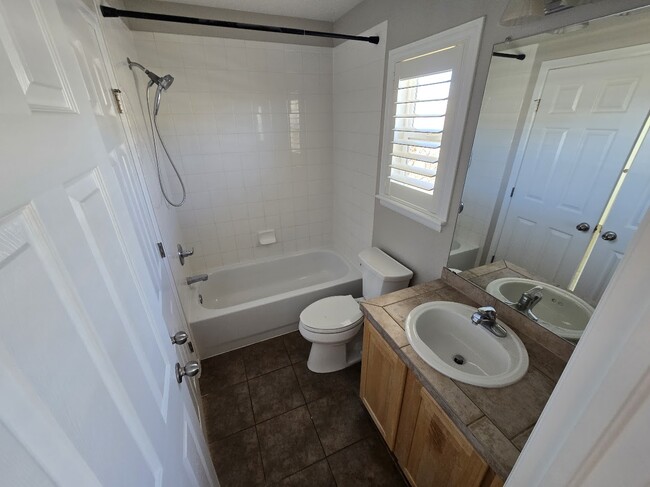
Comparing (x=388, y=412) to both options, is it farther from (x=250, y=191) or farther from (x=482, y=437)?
(x=250, y=191)

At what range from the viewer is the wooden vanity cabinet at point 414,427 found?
0.89 meters

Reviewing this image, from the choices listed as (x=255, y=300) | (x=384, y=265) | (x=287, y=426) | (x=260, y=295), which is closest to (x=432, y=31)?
(x=384, y=265)

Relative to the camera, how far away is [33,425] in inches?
9.8

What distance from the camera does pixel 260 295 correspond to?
2.79 m

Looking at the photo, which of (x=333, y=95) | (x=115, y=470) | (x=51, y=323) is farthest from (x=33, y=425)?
(x=333, y=95)

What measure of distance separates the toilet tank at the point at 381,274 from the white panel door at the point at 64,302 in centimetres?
141

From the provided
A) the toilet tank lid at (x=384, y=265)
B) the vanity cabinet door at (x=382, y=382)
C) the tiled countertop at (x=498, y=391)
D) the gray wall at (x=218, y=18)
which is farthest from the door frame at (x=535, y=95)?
the gray wall at (x=218, y=18)

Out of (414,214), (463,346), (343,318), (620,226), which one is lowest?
(343,318)

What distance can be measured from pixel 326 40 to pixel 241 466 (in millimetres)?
3141

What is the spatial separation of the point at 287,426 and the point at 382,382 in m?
0.71

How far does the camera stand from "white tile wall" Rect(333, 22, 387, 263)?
1.91 m

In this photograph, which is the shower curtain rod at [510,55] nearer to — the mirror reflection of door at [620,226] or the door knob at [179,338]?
the mirror reflection of door at [620,226]

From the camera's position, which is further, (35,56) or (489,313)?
(489,313)

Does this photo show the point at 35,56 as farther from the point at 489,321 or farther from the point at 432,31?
the point at 432,31
